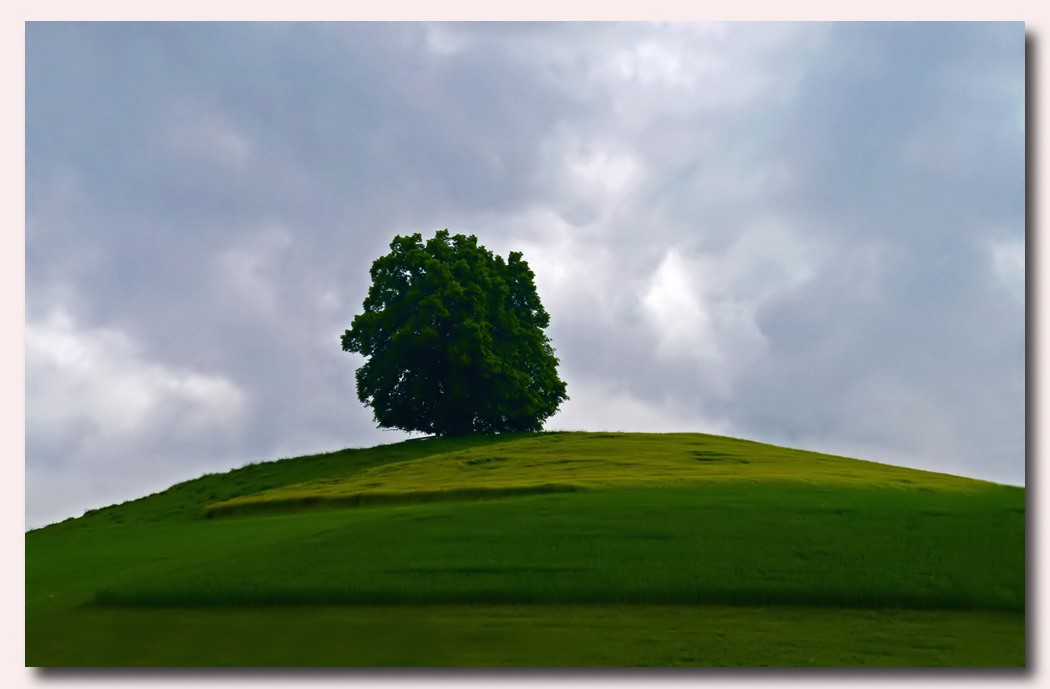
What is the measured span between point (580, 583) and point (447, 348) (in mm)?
18966

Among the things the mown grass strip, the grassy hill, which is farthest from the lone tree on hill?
the grassy hill

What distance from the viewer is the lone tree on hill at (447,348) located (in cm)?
3244

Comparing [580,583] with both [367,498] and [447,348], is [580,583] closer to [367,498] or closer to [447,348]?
[367,498]

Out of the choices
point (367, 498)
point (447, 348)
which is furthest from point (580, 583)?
point (447, 348)

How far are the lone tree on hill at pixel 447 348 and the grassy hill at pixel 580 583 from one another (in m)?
12.6

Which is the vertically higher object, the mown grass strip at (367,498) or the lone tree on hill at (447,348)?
the lone tree on hill at (447,348)

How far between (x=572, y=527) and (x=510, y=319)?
18052 millimetres

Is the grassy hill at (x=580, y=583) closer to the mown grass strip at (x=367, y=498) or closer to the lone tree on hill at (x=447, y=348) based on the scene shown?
the mown grass strip at (x=367, y=498)

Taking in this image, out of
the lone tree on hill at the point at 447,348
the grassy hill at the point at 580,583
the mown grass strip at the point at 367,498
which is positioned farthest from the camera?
the lone tree on hill at the point at 447,348

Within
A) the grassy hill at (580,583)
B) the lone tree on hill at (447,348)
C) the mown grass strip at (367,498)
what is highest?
the lone tree on hill at (447,348)

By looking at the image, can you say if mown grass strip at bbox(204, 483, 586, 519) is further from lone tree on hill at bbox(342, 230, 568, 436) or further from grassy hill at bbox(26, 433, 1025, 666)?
lone tree on hill at bbox(342, 230, 568, 436)

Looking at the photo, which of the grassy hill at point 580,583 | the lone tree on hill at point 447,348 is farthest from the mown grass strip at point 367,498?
the lone tree on hill at point 447,348

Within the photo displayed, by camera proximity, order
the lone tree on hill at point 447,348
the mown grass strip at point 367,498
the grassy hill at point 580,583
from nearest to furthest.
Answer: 1. the grassy hill at point 580,583
2. the mown grass strip at point 367,498
3. the lone tree on hill at point 447,348

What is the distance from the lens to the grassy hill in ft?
41.2
